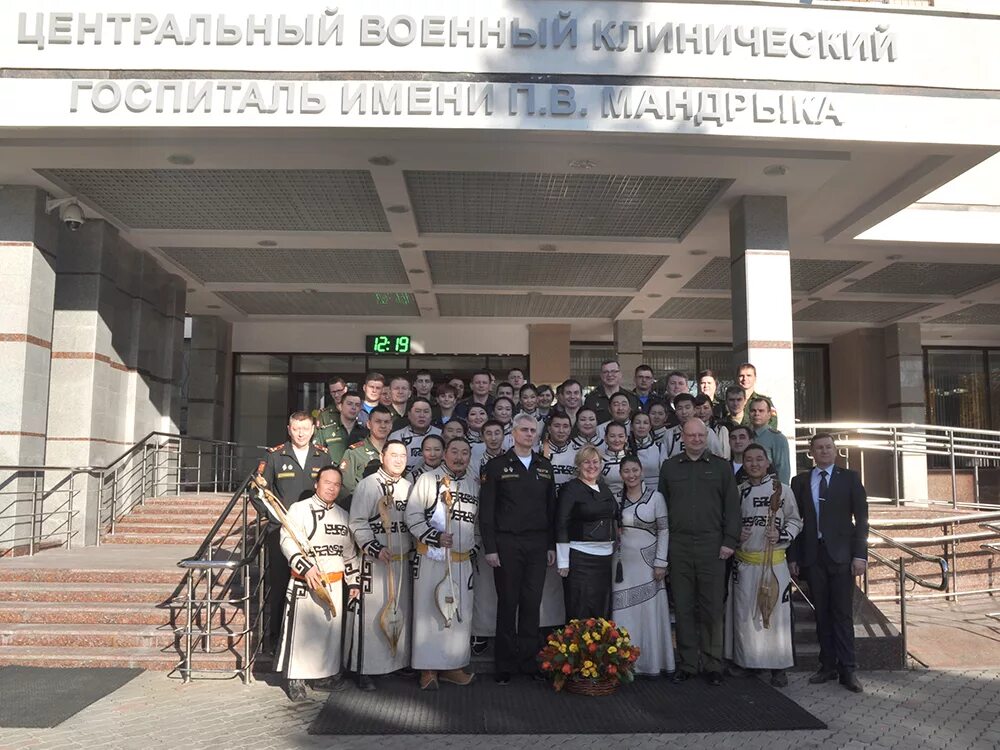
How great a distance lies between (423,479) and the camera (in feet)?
18.9

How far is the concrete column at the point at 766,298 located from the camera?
8.78m

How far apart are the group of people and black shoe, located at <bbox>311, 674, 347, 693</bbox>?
0.02m

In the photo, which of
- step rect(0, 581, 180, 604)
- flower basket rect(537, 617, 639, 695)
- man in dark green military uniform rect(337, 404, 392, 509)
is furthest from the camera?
step rect(0, 581, 180, 604)

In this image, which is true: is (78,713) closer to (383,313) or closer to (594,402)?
(594,402)

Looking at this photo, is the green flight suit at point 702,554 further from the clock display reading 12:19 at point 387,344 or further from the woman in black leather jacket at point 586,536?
the clock display reading 12:19 at point 387,344

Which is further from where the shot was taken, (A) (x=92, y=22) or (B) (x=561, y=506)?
(A) (x=92, y=22)

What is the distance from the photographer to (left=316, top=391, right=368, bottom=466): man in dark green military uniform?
7.05m

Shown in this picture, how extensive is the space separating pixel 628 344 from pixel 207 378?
28.0 feet

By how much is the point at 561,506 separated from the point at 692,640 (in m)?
1.43

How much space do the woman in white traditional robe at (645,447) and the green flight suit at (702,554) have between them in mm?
699

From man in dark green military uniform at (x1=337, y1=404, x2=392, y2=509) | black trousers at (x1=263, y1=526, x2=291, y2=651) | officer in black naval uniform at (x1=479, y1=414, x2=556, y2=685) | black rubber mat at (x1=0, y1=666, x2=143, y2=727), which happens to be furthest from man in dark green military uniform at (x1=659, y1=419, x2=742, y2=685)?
black rubber mat at (x1=0, y1=666, x2=143, y2=727)

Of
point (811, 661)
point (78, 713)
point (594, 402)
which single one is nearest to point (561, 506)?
point (594, 402)

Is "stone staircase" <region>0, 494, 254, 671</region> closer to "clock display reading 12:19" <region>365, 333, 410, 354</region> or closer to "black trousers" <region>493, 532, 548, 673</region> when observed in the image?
"black trousers" <region>493, 532, 548, 673</region>

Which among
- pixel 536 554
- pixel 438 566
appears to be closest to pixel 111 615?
pixel 438 566
